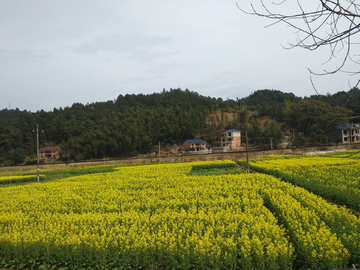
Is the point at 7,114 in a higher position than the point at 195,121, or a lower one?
higher

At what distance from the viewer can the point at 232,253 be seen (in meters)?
5.28

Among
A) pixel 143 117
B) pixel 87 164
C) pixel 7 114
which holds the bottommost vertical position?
pixel 87 164

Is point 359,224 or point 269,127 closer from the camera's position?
point 359,224

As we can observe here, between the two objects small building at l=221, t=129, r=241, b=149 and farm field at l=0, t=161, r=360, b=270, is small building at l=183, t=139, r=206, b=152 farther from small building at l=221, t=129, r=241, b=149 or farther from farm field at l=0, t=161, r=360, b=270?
farm field at l=0, t=161, r=360, b=270

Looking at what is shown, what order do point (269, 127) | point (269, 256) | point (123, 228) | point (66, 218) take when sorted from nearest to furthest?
1. point (269, 256)
2. point (123, 228)
3. point (66, 218)
4. point (269, 127)

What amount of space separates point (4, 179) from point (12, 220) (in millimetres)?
23384

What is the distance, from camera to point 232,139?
2734 inches

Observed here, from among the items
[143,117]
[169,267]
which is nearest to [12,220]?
[169,267]

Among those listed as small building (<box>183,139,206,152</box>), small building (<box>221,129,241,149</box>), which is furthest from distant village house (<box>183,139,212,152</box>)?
small building (<box>221,129,241,149</box>)

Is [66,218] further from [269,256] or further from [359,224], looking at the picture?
[359,224]

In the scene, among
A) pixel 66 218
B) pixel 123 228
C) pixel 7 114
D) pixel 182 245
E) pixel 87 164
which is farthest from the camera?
pixel 7 114

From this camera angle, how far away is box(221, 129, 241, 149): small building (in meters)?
68.9

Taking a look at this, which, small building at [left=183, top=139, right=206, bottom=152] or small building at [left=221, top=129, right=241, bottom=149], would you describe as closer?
small building at [left=183, top=139, right=206, bottom=152]

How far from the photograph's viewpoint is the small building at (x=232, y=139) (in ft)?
226
